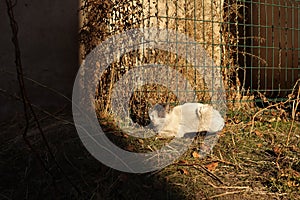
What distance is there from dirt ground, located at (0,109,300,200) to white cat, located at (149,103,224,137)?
8.0 inches

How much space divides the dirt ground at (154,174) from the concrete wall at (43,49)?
4.70 ft

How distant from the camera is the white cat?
2.56m

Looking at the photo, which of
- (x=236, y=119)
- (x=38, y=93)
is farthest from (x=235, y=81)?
(x=38, y=93)

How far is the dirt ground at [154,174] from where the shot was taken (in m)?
1.59

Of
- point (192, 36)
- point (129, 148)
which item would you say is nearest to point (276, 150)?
point (129, 148)

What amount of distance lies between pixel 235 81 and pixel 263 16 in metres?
0.85

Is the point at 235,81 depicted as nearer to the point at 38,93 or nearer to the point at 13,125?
the point at 38,93

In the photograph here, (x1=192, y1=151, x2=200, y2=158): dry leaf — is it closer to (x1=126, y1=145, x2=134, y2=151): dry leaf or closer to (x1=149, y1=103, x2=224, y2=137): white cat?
(x1=126, y1=145, x2=134, y2=151): dry leaf

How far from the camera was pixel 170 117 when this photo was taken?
2709 mm

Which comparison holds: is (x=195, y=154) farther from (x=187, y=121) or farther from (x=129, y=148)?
(x=187, y=121)

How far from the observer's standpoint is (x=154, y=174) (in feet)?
5.79

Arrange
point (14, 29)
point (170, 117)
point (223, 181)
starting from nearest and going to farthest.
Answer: point (14, 29) → point (223, 181) → point (170, 117)

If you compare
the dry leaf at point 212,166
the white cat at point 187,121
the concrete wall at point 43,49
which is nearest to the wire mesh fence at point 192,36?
the concrete wall at point 43,49

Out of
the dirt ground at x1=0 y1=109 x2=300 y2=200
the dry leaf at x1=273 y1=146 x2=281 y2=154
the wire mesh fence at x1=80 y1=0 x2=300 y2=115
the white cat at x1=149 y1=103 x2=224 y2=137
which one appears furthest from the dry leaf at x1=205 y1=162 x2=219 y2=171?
the wire mesh fence at x1=80 y1=0 x2=300 y2=115
